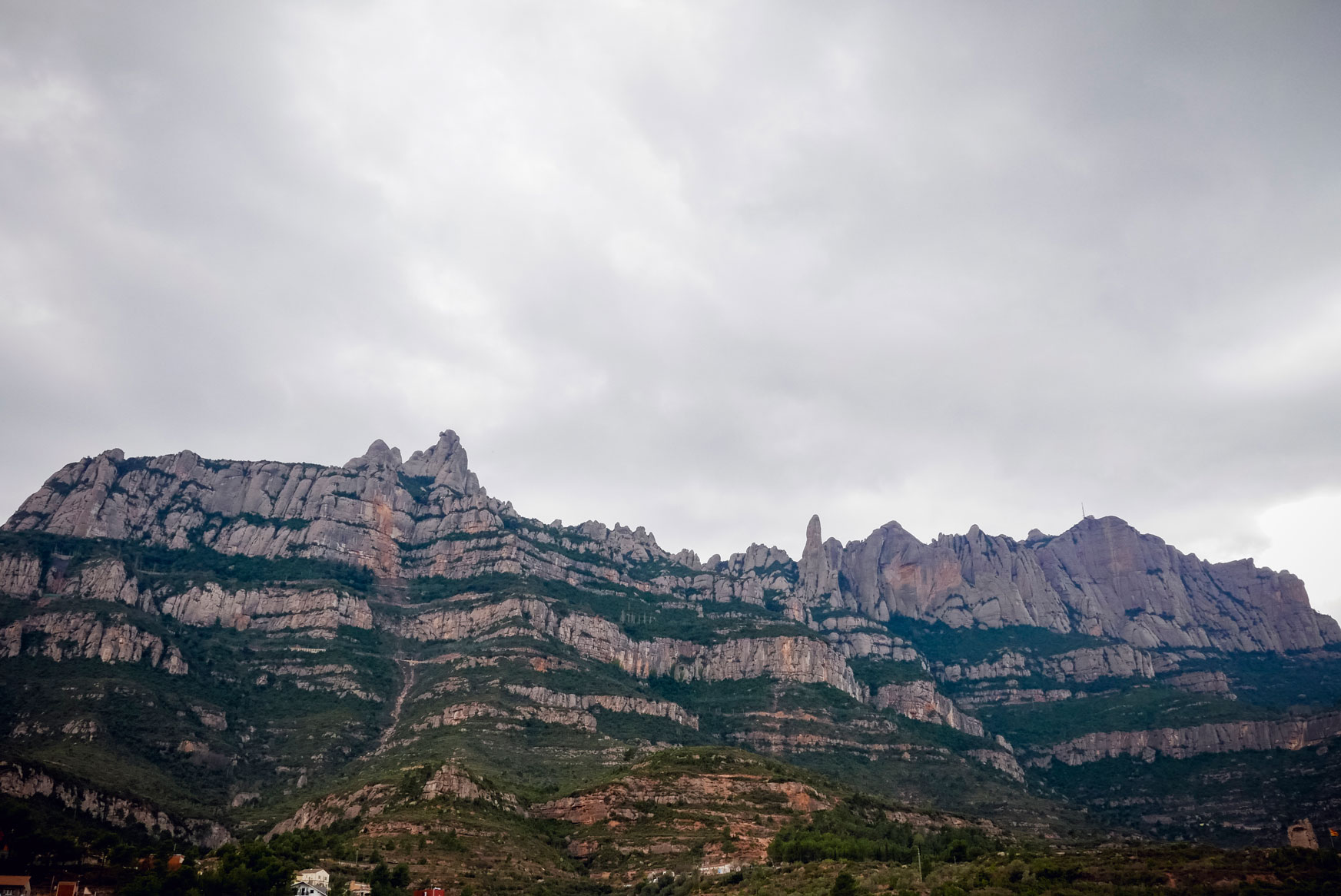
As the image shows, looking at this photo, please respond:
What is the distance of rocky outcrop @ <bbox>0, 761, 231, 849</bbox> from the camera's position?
95725 mm

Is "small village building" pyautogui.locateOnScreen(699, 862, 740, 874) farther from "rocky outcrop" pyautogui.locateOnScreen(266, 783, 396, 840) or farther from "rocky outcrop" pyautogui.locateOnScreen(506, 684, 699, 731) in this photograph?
"rocky outcrop" pyautogui.locateOnScreen(506, 684, 699, 731)

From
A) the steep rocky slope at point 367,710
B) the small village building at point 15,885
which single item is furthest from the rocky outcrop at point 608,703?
the small village building at point 15,885

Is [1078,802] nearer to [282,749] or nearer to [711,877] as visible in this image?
[711,877]

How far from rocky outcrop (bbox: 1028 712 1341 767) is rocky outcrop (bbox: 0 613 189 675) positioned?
6933 inches

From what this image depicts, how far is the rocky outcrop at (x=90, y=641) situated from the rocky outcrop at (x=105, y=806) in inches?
2077

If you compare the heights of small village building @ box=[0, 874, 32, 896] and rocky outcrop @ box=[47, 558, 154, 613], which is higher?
rocky outcrop @ box=[47, 558, 154, 613]

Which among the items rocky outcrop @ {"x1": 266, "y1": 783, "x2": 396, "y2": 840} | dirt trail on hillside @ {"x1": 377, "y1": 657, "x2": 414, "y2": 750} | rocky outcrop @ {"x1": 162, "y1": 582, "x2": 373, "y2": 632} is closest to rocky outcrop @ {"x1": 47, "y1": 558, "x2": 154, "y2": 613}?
rocky outcrop @ {"x1": 162, "y1": 582, "x2": 373, "y2": 632}

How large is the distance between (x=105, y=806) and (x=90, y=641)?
190 feet

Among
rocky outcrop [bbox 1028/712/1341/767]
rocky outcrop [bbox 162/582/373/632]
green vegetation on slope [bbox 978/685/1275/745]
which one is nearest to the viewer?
rocky outcrop [bbox 1028/712/1341/767]

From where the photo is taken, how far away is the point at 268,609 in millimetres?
185750

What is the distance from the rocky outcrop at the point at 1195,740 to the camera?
16012 cm

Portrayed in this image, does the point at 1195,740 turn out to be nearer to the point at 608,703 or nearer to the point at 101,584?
the point at 608,703

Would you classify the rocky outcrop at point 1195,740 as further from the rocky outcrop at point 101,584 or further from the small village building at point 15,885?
the rocky outcrop at point 101,584

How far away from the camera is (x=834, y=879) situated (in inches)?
2746
